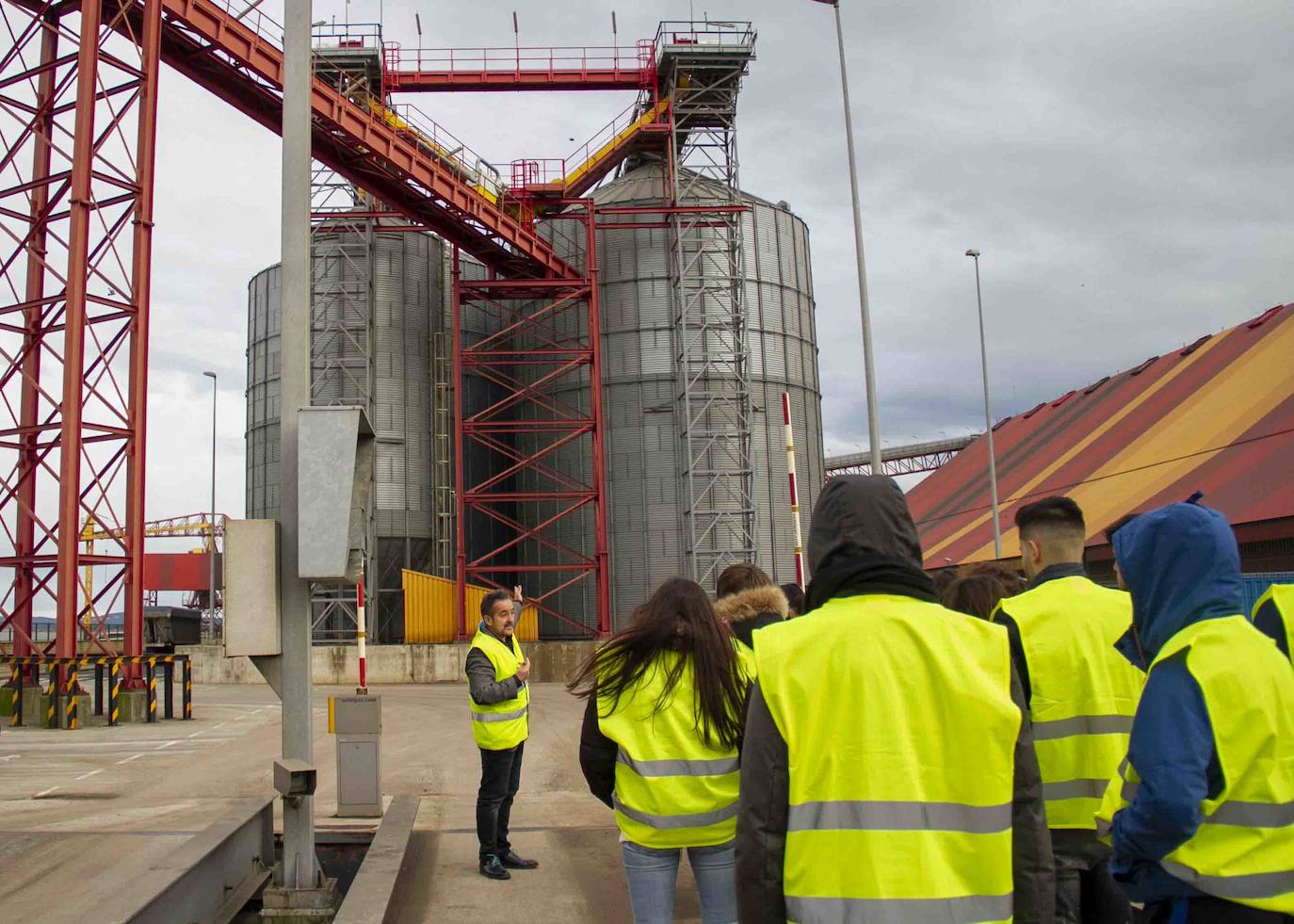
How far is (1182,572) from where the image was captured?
2869 mm

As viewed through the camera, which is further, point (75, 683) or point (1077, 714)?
point (75, 683)

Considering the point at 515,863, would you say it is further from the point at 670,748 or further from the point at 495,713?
the point at 670,748

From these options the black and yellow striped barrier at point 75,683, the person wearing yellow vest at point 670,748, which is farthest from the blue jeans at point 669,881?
the black and yellow striped barrier at point 75,683

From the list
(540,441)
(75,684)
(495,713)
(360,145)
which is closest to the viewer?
(495,713)

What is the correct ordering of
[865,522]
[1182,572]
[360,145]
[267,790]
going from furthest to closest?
[360,145] < [267,790] < [1182,572] < [865,522]

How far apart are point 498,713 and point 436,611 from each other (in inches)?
879

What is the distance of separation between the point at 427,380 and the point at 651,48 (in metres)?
11.6

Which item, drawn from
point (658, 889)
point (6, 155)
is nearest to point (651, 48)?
point (6, 155)

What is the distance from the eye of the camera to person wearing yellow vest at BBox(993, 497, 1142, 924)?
12.4 feet

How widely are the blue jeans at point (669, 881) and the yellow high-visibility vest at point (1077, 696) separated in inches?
45.2

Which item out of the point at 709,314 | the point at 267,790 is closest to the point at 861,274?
the point at 267,790

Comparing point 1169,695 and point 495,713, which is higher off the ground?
point 1169,695

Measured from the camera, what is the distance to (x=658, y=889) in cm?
382

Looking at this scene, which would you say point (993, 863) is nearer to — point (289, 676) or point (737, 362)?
point (289, 676)
